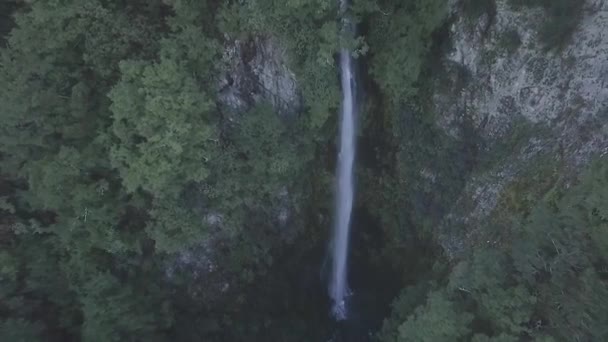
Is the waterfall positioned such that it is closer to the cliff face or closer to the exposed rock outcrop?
the exposed rock outcrop

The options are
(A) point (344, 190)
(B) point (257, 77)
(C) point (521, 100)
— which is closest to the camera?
(C) point (521, 100)

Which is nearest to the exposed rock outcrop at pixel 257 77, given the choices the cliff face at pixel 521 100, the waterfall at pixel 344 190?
the waterfall at pixel 344 190

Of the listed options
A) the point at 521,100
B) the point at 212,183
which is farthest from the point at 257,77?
the point at 521,100

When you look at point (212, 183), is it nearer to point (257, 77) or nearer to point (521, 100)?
point (257, 77)

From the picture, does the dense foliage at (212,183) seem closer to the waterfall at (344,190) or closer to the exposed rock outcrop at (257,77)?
the exposed rock outcrop at (257,77)

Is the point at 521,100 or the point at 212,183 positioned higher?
the point at 521,100

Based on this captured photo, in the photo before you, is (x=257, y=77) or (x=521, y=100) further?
(x=257, y=77)

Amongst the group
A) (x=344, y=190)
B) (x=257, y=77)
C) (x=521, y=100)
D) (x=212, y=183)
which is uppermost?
(x=257, y=77)

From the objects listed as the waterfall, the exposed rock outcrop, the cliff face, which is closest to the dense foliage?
the exposed rock outcrop
